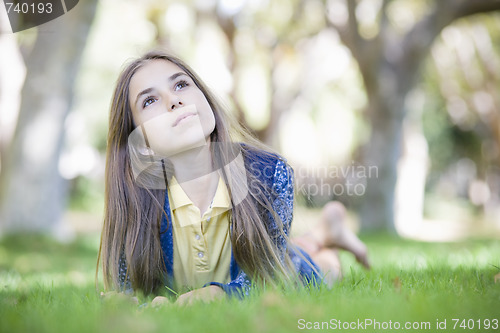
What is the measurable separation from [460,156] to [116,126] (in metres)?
20.1

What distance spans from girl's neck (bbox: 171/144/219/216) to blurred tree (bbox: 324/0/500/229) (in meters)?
5.19

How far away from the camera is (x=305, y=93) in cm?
1241

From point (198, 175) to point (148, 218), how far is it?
30 cm

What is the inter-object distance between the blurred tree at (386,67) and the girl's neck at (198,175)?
5190 mm

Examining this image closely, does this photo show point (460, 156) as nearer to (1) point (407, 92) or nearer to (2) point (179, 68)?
(1) point (407, 92)

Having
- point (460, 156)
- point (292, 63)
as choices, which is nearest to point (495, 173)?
point (460, 156)

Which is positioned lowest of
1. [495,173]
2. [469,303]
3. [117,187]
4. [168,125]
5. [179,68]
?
[495,173]

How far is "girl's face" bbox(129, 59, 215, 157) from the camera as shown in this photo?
7.47 ft

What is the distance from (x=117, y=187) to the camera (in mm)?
2473

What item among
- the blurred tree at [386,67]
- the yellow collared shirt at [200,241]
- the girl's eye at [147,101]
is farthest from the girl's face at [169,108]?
the blurred tree at [386,67]

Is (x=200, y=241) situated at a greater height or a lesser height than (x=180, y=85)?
lesser

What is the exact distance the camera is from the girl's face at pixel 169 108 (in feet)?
7.47

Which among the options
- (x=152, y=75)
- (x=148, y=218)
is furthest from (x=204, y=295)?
(x=152, y=75)

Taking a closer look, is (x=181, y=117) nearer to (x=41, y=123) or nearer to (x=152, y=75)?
(x=152, y=75)
